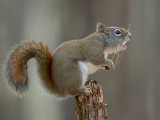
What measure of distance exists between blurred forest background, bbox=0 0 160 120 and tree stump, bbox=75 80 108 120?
2475 mm

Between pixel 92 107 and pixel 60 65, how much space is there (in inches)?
12.0

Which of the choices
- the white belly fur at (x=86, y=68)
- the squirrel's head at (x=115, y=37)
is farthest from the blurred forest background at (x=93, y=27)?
the white belly fur at (x=86, y=68)

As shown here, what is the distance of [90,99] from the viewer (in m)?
2.65

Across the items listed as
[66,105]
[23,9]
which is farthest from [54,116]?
[23,9]

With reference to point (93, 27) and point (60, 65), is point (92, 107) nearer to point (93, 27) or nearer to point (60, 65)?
point (60, 65)

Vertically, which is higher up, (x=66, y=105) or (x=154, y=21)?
(x=154, y=21)

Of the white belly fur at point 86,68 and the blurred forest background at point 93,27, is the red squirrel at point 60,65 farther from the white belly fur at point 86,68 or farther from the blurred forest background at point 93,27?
the blurred forest background at point 93,27

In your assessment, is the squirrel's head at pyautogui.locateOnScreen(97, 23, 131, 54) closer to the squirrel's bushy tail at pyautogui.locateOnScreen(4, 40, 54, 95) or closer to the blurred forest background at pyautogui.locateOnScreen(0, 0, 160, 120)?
the squirrel's bushy tail at pyautogui.locateOnScreen(4, 40, 54, 95)

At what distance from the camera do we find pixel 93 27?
514cm

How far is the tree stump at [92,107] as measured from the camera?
2606mm

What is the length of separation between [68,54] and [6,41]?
2762 millimetres

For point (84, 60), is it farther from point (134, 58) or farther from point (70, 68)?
point (134, 58)

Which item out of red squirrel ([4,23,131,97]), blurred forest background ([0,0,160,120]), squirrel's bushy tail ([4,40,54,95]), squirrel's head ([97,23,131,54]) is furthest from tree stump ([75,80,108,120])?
blurred forest background ([0,0,160,120])

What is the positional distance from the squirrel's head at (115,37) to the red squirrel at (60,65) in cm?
7
